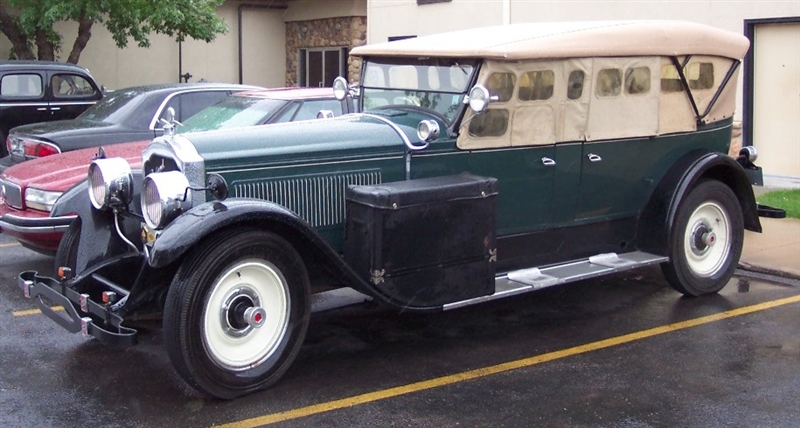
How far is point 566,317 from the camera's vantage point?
699 centimetres

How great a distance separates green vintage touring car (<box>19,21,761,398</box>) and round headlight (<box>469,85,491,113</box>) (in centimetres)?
1

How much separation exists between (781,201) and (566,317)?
17.2ft

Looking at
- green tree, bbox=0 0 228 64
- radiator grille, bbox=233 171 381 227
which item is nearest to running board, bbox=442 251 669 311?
radiator grille, bbox=233 171 381 227

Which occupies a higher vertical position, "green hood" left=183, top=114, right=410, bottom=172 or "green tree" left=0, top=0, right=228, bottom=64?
"green tree" left=0, top=0, right=228, bottom=64

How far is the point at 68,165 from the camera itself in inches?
315

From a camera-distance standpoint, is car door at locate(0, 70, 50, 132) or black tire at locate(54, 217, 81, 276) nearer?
black tire at locate(54, 217, 81, 276)

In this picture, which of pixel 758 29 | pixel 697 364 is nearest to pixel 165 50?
pixel 758 29

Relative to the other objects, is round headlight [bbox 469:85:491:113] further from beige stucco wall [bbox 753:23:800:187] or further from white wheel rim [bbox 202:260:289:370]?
beige stucco wall [bbox 753:23:800:187]

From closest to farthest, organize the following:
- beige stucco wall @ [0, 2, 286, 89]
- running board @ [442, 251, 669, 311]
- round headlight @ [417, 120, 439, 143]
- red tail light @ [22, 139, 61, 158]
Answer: round headlight @ [417, 120, 439, 143]
running board @ [442, 251, 669, 311]
red tail light @ [22, 139, 61, 158]
beige stucco wall @ [0, 2, 286, 89]

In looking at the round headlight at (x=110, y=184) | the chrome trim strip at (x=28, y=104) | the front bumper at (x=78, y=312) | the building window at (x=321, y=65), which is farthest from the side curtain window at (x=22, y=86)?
the front bumper at (x=78, y=312)

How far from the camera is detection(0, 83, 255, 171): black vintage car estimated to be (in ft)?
31.7

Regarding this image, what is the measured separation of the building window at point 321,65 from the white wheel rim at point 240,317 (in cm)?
1590

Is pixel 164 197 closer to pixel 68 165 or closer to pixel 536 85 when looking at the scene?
pixel 536 85

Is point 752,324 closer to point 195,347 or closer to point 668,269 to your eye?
point 668,269
